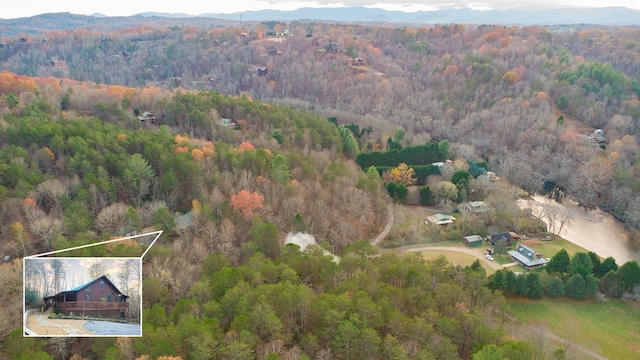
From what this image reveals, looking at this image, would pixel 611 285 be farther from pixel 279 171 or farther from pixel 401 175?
pixel 279 171

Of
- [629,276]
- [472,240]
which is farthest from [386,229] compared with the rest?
[629,276]

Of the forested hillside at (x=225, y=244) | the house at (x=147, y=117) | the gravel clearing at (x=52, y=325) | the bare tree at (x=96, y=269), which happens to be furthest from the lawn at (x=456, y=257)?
the house at (x=147, y=117)

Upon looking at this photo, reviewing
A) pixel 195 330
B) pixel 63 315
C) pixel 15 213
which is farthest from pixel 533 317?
pixel 15 213

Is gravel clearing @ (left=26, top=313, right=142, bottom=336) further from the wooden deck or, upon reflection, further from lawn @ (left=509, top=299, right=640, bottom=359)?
lawn @ (left=509, top=299, right=640, bottom=359)

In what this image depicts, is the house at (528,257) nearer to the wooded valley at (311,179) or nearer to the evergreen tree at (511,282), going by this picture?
the wooded valley at (311,179)

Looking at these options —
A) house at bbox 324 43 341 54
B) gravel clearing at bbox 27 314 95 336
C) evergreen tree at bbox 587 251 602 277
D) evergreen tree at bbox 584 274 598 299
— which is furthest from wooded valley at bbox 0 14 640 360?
gravel clearing at bbox 27 314 95 336

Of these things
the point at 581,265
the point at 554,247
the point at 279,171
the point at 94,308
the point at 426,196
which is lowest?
the point at 554,247
